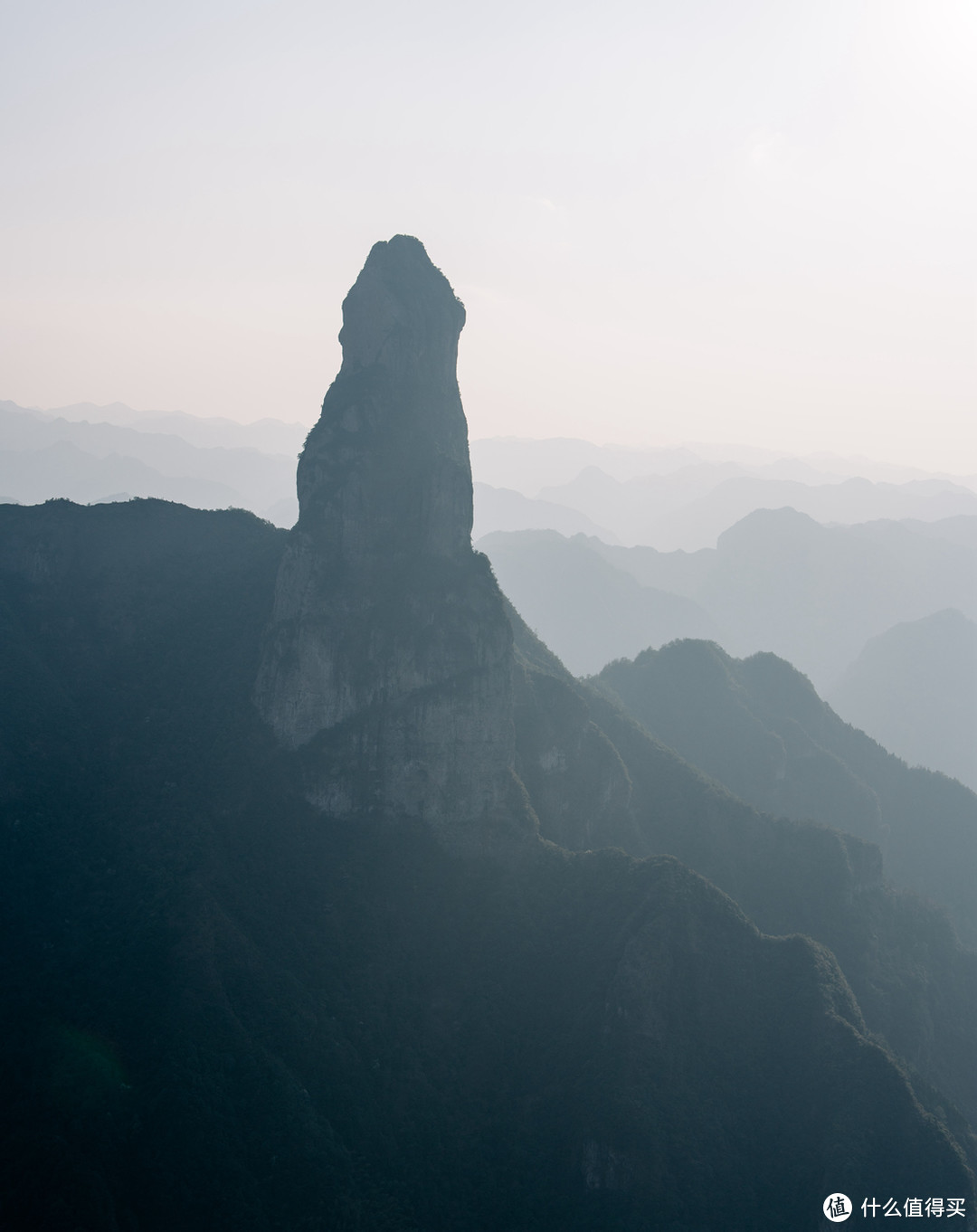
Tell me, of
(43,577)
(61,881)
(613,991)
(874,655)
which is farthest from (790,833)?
(874,655)

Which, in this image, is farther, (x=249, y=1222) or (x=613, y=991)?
(x=613, y=991)

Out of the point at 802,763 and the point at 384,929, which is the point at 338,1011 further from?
the point at 802,763

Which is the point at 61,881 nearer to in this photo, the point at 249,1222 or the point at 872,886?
the point at 249,1222

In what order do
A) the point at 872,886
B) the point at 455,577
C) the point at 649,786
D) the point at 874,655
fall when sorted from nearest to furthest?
the point at 455,577 → the point at 872,886 → the point at 649,786 → the point at 874,655

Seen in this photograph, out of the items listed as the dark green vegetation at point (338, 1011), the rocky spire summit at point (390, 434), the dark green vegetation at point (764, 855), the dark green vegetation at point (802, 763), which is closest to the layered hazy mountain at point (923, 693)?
the dark green vegetation at point (802, 763)

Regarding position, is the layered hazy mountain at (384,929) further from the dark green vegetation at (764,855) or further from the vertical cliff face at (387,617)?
the dark green vegetation at (764,855)

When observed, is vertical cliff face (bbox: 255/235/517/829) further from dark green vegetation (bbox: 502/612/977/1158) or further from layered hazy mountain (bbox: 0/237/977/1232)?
dark green vegetation (bbox: 502/612/977/1158)
